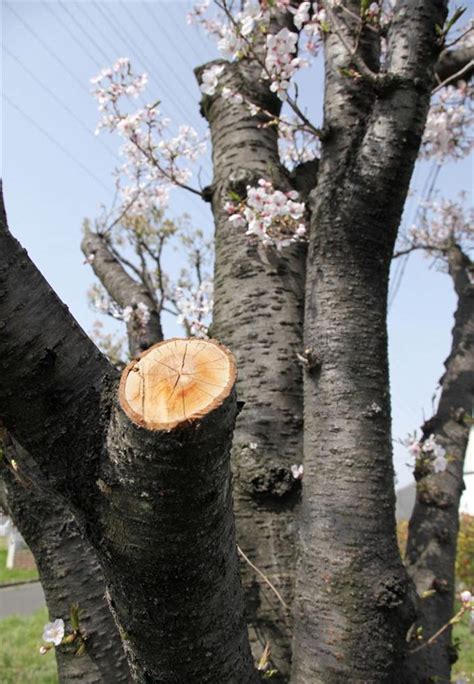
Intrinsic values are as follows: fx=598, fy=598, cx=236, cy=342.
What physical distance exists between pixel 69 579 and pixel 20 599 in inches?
437

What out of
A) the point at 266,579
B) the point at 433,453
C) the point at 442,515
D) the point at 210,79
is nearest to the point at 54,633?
the point at 266,579

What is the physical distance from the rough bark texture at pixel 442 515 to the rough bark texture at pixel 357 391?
34 cm

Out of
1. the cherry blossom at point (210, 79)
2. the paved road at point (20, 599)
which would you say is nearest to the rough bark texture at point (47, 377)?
the cherry blossom at point (210, 79)

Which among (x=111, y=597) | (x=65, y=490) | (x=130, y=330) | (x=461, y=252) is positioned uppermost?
(x=461, y=252)

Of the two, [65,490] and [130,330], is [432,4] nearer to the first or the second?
[65,490]

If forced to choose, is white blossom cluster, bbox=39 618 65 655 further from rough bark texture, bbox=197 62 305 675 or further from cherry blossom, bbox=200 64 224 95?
cherry blossom, bbox=200 64 224 95

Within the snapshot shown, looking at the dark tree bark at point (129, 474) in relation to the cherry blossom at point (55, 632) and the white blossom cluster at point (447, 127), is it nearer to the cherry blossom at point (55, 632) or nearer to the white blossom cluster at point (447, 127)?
the cherry blossom at point (55, 632)

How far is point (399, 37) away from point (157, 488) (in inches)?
78.1

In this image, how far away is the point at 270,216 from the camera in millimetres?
2406

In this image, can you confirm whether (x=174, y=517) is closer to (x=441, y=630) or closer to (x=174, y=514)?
(x=174, y=514)

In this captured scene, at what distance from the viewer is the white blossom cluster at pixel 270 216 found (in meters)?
2.45

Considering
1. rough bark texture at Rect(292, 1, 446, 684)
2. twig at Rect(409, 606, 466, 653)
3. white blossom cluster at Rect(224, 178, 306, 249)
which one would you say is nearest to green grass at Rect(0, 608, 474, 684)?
twig at Rect(409, 606, 466, 653)

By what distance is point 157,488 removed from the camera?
3.03 ft

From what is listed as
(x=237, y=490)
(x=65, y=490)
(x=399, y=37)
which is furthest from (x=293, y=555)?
(x=399, y=37)
